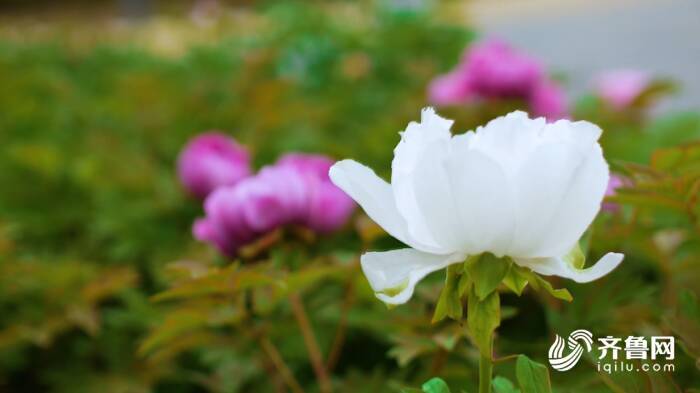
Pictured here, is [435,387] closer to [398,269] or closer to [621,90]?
[398,269]

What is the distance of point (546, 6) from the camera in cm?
562

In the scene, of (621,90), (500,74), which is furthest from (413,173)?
(621,90)

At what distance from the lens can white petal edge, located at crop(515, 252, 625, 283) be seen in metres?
0.27

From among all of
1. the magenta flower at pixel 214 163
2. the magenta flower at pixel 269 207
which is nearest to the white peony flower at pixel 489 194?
the magenta flower at pixel 269 207

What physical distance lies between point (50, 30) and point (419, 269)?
135 inches

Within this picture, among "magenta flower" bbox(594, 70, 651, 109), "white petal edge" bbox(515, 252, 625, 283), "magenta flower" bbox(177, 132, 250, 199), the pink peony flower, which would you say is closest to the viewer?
"white petal edge" bbox(515, 252, 625, 283)

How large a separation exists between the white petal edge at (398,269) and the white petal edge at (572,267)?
26 mm

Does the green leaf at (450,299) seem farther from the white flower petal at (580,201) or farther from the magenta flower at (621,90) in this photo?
the magenta flower at (621,90)

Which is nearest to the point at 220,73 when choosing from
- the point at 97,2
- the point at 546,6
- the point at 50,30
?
the point at 50,30

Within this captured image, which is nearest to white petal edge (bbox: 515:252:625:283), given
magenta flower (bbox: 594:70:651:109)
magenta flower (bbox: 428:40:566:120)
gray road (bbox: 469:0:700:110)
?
magenta flower (bbox: 428:40:566:120)

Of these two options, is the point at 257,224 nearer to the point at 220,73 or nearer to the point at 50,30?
the point at 220,73

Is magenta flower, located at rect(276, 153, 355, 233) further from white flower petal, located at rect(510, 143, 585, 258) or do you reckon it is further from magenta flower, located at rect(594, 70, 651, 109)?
magenta flower, located at rect(594, 70, 651, 109)

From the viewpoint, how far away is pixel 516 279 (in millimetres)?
299

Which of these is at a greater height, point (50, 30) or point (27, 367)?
point (50, 30)
